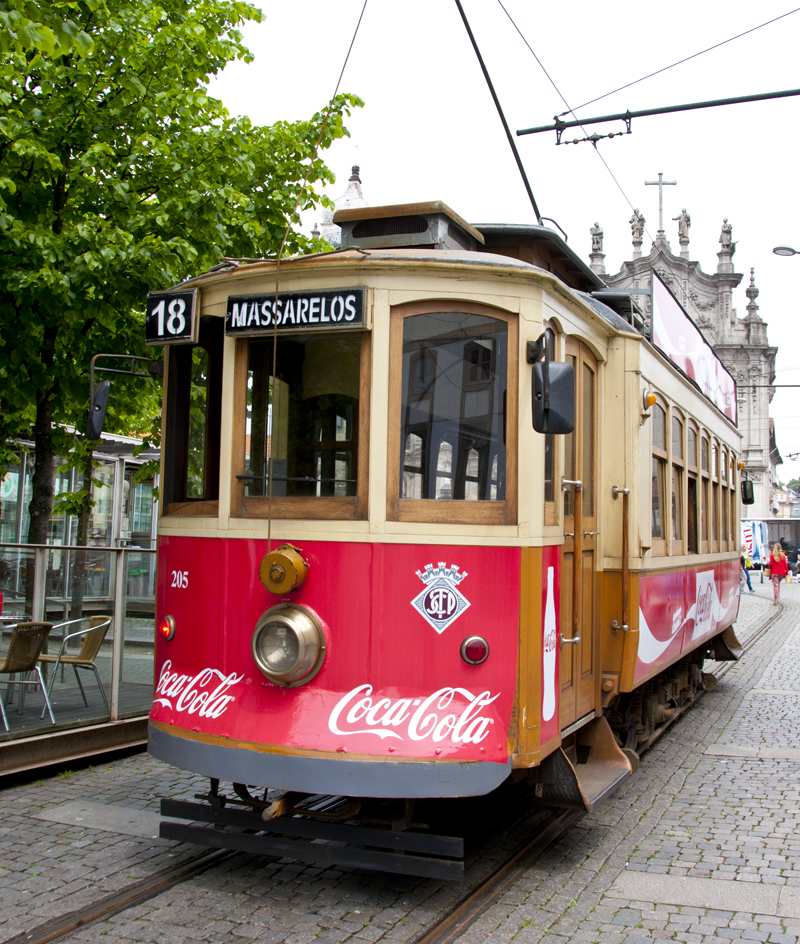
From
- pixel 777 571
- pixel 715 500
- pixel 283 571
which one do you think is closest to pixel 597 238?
pixel 777 571

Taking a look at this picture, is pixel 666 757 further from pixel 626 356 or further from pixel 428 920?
pixel 428 920

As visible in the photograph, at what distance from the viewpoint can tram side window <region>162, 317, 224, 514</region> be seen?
5227 millimetres

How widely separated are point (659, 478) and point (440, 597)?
124 inches

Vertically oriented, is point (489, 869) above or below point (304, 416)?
below

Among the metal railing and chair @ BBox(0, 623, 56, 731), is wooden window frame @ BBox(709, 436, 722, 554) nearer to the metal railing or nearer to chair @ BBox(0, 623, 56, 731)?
the metal railing

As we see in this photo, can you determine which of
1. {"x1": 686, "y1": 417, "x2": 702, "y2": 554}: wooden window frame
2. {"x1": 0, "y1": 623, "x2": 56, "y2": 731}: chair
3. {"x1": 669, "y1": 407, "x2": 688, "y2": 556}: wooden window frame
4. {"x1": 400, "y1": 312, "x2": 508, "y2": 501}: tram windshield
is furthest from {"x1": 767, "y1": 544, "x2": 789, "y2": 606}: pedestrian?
{"x1": 400, "y1": 312, "x2": 508, "y2": 501}: tram windshield

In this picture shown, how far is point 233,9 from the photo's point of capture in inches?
393

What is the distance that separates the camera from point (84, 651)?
754cm

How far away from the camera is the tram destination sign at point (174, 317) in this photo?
5.12 metres

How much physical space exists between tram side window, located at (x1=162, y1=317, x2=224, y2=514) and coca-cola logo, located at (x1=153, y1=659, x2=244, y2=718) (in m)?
0.86

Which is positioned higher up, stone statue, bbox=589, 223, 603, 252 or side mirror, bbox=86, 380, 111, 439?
stone statue, bbox=589, 223, 603, 252

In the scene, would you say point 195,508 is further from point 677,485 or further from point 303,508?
point 677,485

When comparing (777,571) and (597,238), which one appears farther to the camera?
(597,238)

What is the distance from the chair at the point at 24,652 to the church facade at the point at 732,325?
55.1 metres
